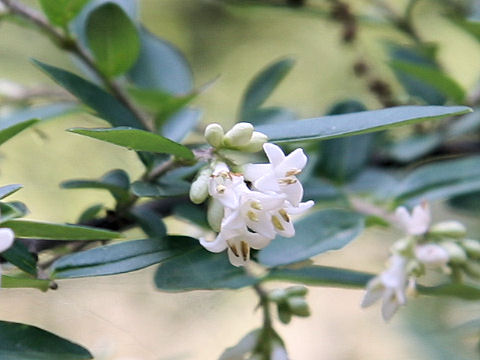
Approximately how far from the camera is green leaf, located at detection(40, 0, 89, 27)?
1009mm

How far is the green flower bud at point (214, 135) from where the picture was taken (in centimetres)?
Result: 76

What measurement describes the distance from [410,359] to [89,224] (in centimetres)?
127

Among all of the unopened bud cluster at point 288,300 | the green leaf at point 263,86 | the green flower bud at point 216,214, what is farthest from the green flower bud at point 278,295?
the green leaf at point 263,86

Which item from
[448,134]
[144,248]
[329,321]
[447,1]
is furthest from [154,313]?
[329,321]

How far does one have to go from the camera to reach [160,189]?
0.82m

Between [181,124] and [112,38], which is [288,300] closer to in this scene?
[181,124]

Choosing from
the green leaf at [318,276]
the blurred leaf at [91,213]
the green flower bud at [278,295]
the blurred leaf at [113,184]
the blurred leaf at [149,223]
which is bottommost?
the green leaf at [318,276]

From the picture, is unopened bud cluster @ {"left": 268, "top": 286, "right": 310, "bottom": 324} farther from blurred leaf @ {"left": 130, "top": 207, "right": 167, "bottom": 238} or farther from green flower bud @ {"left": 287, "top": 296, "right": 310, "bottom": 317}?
blurred leaf @ {"left": 130, "top": 207, "right": 167, "bottom": 238}

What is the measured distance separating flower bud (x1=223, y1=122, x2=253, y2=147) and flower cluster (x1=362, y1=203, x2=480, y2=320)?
345 mm

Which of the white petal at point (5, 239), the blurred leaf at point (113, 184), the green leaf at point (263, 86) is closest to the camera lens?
the white petal at point (5, 239)

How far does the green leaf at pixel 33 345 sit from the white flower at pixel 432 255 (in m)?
0.49

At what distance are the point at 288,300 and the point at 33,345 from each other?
1.22 ft

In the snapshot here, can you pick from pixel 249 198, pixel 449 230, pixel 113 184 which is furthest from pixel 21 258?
pixel 449 230

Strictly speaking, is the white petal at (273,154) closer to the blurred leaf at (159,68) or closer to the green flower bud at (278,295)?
the green flower bud at (278,295)
